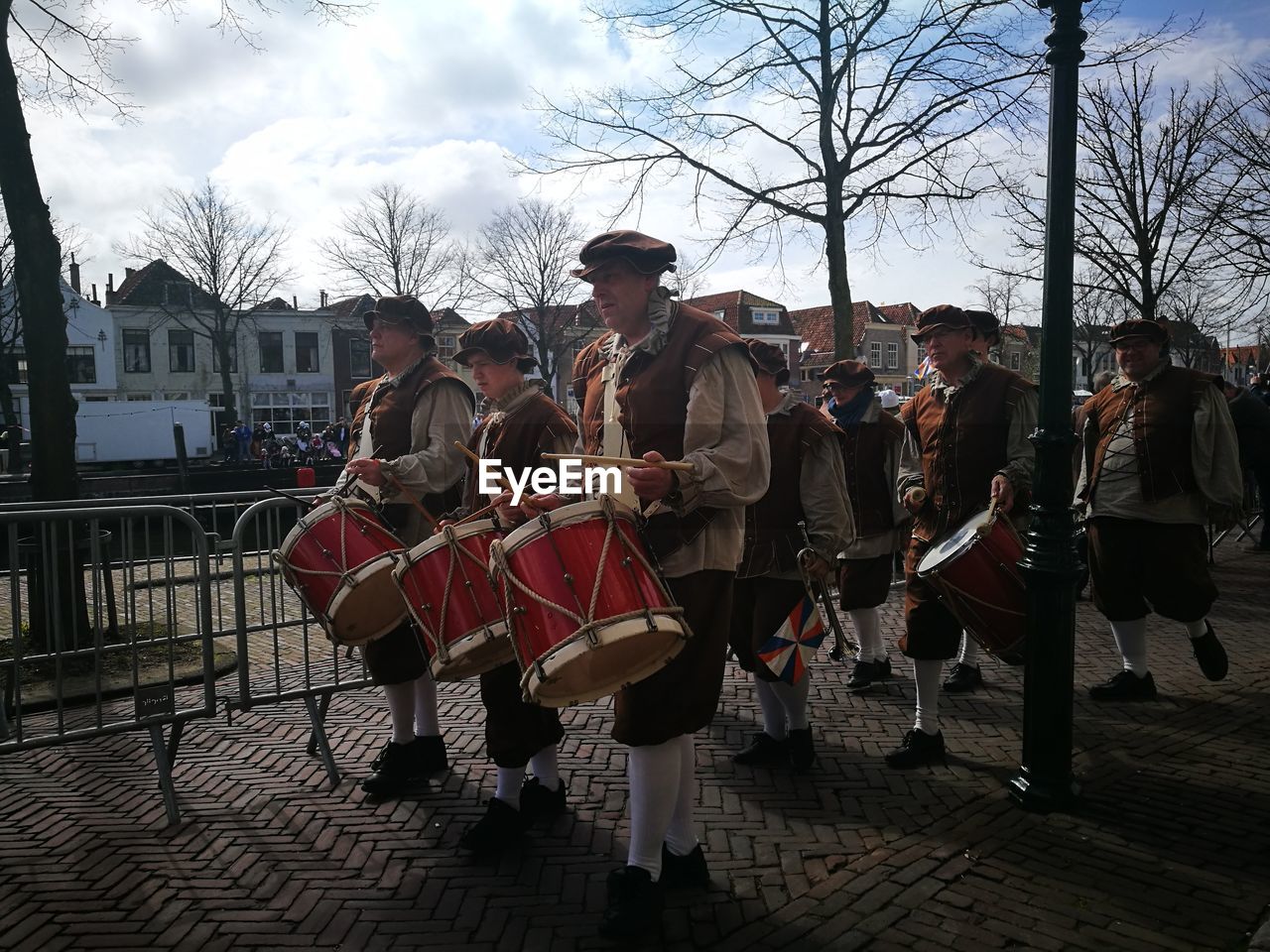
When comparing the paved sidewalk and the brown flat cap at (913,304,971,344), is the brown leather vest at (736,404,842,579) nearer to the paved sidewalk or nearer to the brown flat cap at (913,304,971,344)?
the brown flat cap at (913,304,971,344)

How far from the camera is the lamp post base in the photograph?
3.89 metres

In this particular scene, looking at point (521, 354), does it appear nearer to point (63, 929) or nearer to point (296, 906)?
point (296, 906)

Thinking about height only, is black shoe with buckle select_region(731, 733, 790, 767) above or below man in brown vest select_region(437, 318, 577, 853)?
below

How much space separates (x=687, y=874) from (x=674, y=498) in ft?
4.75

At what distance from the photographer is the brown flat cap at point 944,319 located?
15.0 ft

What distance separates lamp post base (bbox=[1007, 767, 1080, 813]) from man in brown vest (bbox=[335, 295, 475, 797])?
2741 mm

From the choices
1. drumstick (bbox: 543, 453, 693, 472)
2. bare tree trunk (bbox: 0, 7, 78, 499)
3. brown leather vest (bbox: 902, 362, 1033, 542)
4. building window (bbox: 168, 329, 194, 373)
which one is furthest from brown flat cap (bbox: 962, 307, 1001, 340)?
building window (bbox: 168, 329, 194, 373)

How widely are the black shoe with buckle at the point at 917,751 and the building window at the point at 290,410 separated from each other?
49.1 metres

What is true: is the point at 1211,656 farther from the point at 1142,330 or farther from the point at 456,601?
the point at 456,601

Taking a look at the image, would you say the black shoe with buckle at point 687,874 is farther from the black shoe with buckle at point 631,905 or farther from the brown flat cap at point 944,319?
the brown flat cap at point 944,319

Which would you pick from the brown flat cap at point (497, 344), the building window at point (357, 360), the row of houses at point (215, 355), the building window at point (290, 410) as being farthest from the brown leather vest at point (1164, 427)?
the building window at point (357, 360)

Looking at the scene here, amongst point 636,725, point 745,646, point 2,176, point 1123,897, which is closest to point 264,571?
point 745,646

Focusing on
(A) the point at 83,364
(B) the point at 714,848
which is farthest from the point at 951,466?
(A) the point at 83,364

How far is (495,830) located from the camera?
3.68 metres
